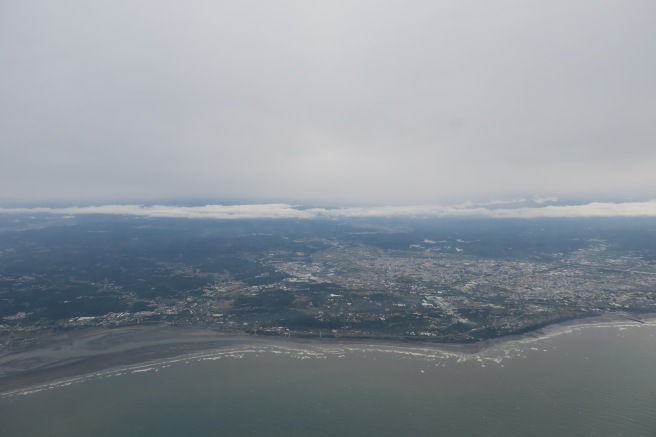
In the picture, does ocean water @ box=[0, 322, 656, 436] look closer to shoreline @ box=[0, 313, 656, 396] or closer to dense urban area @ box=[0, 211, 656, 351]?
shoreline @ box=[0, 313, 656, 396]

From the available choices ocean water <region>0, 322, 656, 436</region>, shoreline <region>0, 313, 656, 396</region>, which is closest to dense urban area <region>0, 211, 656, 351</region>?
shoreline <region>0, 313, 656, 396</region>

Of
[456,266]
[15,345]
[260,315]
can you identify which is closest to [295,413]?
[260,315]

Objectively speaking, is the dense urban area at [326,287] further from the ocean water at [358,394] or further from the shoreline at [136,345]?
the ocean water at [358,394]

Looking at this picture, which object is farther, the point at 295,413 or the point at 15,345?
the point at 15,345

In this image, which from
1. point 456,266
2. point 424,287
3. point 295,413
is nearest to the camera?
point 295,413

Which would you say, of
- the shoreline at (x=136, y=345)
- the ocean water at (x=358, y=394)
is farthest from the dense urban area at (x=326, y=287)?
the ocean water at (x=358, y=394)

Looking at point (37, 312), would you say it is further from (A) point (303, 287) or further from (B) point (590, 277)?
(B) point (590, 277)

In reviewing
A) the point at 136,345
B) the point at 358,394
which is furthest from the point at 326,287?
the point at 358,394
